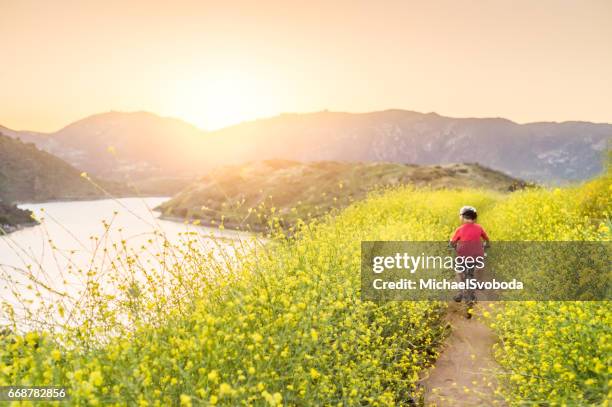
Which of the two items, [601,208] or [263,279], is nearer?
[263,279]

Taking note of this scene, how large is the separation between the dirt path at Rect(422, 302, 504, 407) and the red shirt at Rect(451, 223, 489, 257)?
3.77ft

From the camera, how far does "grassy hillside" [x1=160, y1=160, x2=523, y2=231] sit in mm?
46519

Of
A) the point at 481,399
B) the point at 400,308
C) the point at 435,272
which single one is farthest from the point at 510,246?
the point at 481,399

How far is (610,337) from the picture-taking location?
3.81m

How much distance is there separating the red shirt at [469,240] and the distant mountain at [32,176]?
13290 cm

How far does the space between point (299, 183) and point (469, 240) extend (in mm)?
64086

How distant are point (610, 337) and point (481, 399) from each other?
209 cm

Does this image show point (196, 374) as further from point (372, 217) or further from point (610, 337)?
point (372, 217)

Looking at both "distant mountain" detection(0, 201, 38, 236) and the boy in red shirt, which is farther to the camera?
"distant mountain" detection(0, 201, 38, 236)

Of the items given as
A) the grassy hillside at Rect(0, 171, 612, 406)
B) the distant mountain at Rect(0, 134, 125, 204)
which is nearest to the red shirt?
the grassy hillside at Rect(0, 171, 612, 406)

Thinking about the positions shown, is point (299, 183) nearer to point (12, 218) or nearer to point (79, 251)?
point (12, 218)

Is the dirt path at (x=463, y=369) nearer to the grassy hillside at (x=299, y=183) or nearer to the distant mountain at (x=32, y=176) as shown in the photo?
the grassy hillside at (x=299, y=183)

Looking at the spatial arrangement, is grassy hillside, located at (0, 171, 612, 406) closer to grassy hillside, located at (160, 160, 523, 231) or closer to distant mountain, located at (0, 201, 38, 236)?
grassy hillside, located at (160, 160, 523, 231)

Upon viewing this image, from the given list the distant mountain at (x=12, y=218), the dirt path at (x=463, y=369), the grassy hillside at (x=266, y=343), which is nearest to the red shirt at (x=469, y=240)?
the dirt path at (x=463, y=369)
